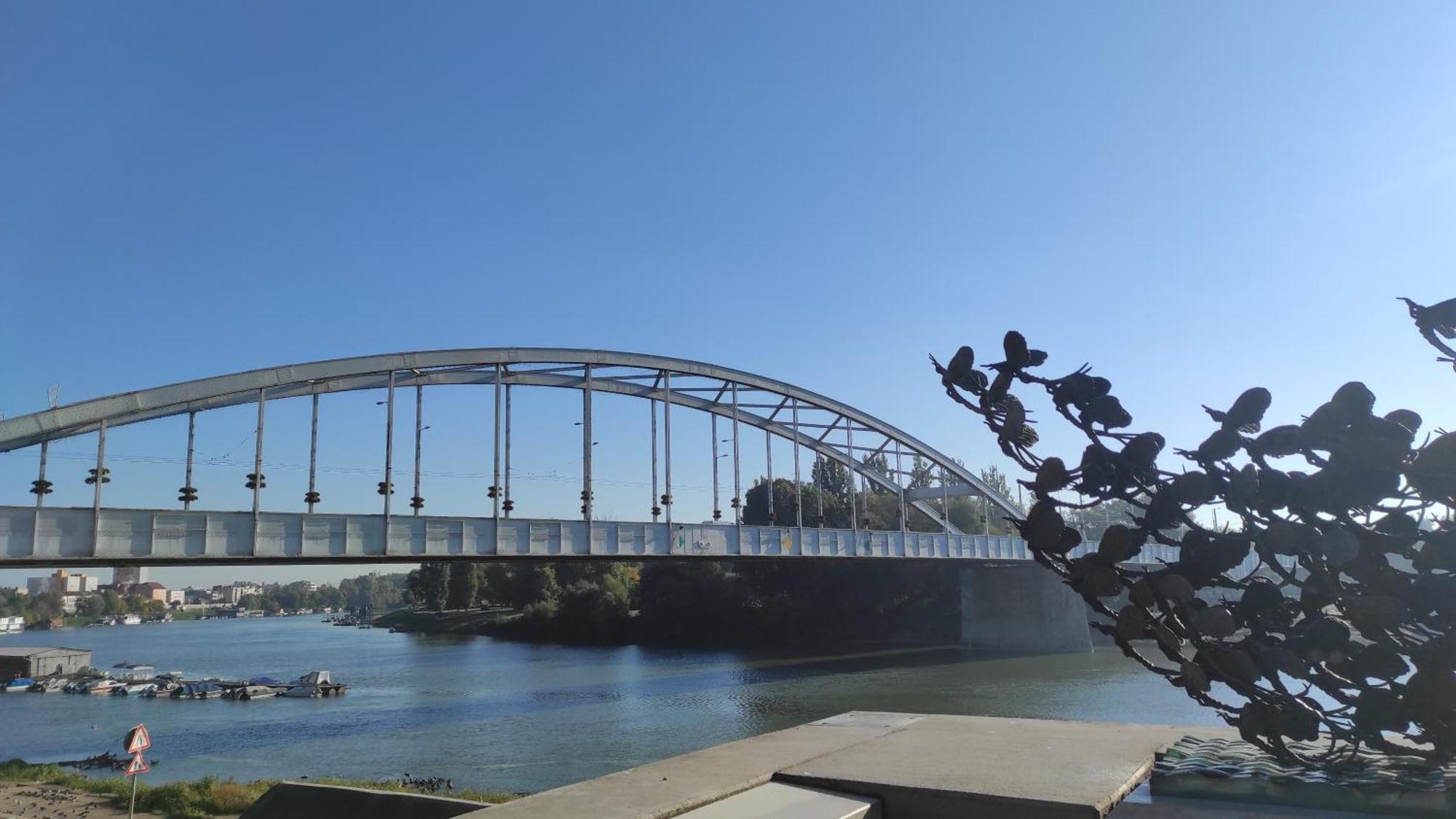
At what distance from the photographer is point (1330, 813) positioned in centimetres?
566

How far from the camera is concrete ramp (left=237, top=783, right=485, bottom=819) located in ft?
33.0

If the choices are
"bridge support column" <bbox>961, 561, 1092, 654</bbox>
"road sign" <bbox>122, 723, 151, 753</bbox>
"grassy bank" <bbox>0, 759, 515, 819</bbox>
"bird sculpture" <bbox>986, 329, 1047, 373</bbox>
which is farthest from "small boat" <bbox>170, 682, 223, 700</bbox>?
"bird sculpture" <bbox>986, 329, 1047, 373</bbox>

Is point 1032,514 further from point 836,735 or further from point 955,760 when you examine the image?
point 836,735

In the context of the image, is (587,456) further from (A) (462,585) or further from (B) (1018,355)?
(A) (462,585)

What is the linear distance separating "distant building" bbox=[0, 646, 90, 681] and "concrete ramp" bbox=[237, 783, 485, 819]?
5073cm

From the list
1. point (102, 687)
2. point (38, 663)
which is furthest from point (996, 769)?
point (38, 663)

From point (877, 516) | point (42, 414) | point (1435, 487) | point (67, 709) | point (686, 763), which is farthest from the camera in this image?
point (877, 516)

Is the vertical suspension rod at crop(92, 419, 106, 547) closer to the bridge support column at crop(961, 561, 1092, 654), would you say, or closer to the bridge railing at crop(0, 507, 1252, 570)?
the bridge railing at crop(0, 507, 1252, 570)

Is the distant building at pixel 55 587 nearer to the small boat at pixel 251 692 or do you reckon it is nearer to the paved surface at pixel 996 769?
the small boat at pixel 251 692

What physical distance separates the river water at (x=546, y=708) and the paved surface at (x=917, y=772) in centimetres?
924

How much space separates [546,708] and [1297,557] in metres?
32.1

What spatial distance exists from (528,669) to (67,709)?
2053cm

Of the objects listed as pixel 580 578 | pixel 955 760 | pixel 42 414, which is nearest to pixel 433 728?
pixel 42 414

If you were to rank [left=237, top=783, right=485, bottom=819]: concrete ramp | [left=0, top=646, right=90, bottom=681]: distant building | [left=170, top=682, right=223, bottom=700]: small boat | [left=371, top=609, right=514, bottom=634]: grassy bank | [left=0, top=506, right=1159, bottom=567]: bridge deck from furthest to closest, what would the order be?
[left=371, top=609, right=514, bottom=634]: grassy bank → [left=0, top=646, right=90, bottom=681]: distant building → [left=170, top=682, right=223, bottom=700]: small boat → [left=0, top=506, right=1159, bottom=567]: bridge deck → [left=237, top=783, right=485, bottom=819]: concrete ramp
